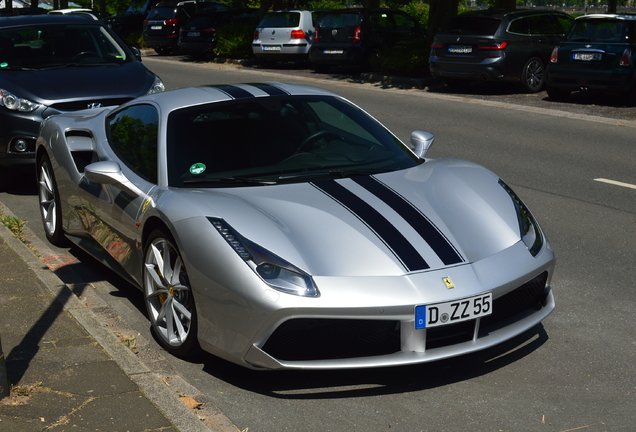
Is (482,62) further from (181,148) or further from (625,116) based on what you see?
(181,148)

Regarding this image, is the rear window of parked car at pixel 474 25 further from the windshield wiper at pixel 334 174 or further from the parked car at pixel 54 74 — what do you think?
the windshield wiper at pixel 334 174

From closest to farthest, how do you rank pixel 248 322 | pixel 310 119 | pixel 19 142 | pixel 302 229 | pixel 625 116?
pixel 248 322
pixel 302 229
pixel 310 119
pixel 19 142
pixel 625 116

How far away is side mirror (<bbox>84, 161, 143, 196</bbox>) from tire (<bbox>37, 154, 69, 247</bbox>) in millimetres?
1541

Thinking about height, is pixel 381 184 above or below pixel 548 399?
above

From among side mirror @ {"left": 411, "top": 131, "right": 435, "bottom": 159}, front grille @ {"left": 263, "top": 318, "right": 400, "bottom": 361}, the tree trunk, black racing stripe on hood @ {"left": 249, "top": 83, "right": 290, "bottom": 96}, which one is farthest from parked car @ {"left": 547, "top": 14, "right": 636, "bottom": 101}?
front grille @ {"left": 263, "top": 318, "right": 400, "bottom": 361}

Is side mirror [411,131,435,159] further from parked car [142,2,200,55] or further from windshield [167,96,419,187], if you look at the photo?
parked car [142,2,200,55]

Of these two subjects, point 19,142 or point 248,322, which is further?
point 19,142

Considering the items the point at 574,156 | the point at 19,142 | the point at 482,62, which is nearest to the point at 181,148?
the point at 19,142

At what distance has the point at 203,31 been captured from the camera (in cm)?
2817

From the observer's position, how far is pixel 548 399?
388 cm

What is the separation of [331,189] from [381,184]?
319 millimetres

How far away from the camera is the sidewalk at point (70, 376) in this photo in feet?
11.4

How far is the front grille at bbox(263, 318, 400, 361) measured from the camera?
3.77m

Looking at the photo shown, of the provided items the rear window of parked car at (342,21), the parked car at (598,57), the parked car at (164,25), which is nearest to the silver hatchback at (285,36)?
the rear window of parked car at (342,21)
